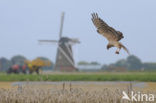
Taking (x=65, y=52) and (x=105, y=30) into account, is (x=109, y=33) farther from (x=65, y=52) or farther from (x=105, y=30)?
(x=65, y=52)

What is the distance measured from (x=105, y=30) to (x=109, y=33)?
102 mm

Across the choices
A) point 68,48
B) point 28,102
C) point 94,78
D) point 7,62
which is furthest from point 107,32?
point 7,62

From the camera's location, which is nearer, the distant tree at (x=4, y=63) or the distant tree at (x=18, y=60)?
the distant tree at (x=18, y=60)

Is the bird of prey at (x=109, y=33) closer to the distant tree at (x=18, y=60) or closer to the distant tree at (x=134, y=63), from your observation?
the distant tree at (x=134, y=63)

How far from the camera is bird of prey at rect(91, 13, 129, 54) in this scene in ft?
23.5

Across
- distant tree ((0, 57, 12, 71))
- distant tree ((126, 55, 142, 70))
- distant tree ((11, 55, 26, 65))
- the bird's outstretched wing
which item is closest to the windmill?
the bird's outstretched wing

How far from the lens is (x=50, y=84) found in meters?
14.8

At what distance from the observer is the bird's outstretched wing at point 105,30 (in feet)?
23.5

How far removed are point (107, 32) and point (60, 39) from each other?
138 feet

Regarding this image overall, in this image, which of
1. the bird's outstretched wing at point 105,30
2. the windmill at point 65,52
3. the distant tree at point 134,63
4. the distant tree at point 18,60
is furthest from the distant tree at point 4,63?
the bird's outstretched wing at point 105,30

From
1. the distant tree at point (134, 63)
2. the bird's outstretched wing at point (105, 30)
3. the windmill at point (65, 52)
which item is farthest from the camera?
the distant tree at point (134, 63)

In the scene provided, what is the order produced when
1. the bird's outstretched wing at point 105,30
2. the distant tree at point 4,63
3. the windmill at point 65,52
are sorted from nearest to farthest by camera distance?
the bird's outstretched wing at point 105,30
the windmill at point 65,52
the distant tree at point 4,63

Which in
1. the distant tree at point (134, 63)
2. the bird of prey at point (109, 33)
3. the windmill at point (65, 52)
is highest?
the distant tree at point (134, 63)

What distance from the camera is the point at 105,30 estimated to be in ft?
24.0
